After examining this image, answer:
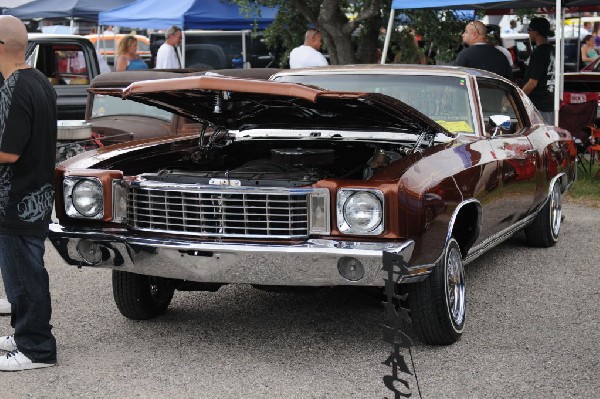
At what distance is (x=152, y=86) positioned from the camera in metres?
5.50

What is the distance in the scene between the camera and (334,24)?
15016 mm

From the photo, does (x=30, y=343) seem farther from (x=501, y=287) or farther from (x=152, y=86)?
(x=501, y=287)

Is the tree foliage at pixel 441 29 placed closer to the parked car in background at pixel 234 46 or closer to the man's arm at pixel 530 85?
the man's arm at pixel 530 85

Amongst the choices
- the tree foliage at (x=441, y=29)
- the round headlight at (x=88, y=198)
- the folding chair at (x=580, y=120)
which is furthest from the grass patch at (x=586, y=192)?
the round headlight at (x=88, y=198)

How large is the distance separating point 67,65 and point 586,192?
6806 mm

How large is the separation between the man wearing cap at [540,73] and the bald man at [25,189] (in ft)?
25.0

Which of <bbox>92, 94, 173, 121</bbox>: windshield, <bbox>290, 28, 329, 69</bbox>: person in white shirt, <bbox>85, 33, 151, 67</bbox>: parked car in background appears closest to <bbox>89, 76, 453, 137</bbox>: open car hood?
<bbox>92, 94, 173, 121</bbox>: windshield

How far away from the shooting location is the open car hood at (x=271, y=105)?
517 centimetres

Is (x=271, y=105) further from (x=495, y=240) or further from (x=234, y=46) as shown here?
(x=234, y=46)

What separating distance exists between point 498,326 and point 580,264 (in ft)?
6.66

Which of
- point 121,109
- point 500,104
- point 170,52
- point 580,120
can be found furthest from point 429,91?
point 170,52

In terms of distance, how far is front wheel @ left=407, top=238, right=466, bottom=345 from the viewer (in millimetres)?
5324

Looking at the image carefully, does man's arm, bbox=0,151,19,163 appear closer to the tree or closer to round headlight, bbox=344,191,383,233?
round headlight, bbox=344,191,383,233

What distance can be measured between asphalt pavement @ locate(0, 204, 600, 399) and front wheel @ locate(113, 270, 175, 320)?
0.27 ft
